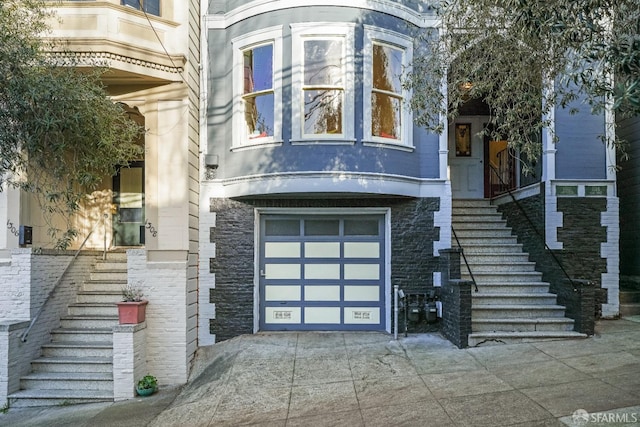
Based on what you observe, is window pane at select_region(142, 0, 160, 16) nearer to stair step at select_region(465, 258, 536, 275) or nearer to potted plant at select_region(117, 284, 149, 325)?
potted plant at select_region(117, 284, 149, 325)

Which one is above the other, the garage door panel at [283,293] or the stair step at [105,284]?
the stair step at [105,284]

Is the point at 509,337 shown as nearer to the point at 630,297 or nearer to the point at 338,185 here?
the point at 338,185

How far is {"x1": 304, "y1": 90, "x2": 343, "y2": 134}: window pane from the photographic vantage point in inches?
328

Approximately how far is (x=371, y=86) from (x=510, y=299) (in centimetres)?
436

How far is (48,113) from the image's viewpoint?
606 cm

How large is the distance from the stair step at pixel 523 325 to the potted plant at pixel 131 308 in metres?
5.24

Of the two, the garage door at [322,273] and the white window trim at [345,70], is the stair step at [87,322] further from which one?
the white window trim at [345,70]

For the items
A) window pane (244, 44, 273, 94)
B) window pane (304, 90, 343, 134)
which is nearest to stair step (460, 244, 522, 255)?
window pane (304, 90, 343, 134)

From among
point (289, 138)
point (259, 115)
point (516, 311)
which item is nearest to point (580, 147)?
point (516, 311)

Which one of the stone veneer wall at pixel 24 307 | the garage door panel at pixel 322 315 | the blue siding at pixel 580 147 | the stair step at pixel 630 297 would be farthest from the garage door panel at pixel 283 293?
the stair step at pixel 630 297

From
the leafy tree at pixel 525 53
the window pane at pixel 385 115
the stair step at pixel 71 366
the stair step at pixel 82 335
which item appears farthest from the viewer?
the window pane at pixel 385 115

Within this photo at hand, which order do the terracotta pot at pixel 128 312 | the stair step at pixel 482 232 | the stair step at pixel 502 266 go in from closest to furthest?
the terracotta pot at pixel 128 312
the stair step at pixel 502 266
the stair step at pixel 482 232

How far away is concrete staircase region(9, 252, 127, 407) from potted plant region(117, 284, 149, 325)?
29.5 inches

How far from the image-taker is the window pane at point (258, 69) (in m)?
8.62
